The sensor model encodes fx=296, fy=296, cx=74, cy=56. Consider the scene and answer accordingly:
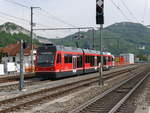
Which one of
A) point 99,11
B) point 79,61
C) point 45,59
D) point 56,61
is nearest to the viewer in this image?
point 99,11

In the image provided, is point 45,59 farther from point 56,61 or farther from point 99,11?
point 99,11

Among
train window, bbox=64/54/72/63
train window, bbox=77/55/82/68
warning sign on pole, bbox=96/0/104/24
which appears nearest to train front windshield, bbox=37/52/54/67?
train window, bbox=64/54/72/63

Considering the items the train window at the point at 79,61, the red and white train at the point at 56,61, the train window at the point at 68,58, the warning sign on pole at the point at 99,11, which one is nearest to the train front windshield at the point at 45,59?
the red and white train at the point at 56,61

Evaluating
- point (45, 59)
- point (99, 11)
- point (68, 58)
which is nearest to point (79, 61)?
point (68, 58)

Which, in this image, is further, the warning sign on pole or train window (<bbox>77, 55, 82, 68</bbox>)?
train window (<bbox>77, 55, 82, 68</bbox>)

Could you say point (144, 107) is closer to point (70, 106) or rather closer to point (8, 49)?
point (70, 106)

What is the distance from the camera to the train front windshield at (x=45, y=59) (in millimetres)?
27000

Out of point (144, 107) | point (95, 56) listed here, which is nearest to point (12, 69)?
point (95, 56)

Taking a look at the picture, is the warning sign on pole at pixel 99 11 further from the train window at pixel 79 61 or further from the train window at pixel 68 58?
the train window at pixel 79 61

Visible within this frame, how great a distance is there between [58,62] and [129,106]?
15466 millimetres

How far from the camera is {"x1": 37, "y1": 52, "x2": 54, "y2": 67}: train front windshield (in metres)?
27.0

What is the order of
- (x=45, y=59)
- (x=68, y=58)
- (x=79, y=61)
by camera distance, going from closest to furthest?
1. (x=45, y=59)
2. (x=68, y=58)
3. (x=79, y=61)

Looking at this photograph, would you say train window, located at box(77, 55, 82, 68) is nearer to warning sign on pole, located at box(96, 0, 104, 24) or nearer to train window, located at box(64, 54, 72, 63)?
train window, located at box(64, 54, 72, 63)

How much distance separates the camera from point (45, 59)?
90.1ft
